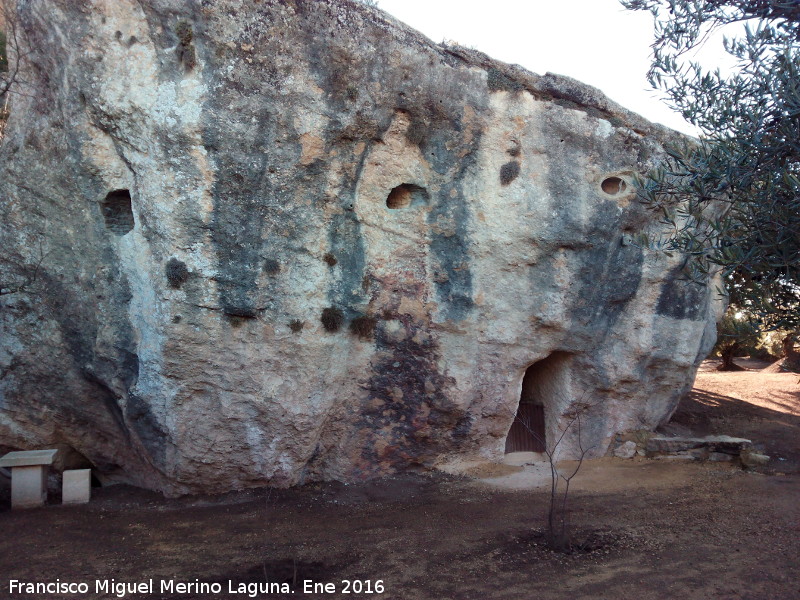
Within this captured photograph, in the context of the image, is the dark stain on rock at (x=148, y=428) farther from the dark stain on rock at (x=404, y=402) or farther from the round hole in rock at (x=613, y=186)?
the round hole in rock at (x=613, y=186)

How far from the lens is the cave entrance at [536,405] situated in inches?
417

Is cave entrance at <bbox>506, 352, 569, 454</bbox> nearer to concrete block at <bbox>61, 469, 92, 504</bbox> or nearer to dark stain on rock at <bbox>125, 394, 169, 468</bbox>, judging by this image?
dark stain on rock at <bbox>125, 394, 169, 468</bbox>

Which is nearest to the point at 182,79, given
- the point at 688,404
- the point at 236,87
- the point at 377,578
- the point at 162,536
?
the point at 236,87

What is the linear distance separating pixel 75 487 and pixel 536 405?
708 centimetres

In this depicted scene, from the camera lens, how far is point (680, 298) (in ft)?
33.7

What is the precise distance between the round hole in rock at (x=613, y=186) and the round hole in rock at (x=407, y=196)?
2742mm

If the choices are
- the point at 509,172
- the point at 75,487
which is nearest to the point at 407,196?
the point at 509,172

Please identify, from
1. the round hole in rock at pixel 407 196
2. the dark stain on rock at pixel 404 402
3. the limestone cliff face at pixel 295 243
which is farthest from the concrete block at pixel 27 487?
the round hole in rock at pixel 407 196

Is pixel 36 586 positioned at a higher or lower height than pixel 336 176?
lower

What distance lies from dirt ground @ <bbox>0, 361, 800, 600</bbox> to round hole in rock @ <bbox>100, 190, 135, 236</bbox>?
3.66 meters

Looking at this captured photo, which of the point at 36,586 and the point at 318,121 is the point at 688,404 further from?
the point at 36,586

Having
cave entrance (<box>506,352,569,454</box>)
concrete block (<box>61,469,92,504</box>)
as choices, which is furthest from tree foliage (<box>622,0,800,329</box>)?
concrete block (<box>61,469,92,504</box>)

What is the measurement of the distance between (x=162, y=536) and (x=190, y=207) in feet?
12.8

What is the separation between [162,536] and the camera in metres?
7.48
